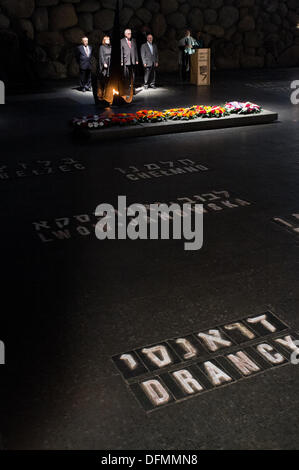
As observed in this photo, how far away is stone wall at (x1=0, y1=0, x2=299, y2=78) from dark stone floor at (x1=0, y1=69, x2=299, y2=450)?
1078 centimetres

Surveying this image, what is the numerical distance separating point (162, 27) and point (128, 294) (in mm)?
18861

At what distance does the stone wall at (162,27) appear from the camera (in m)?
19.0

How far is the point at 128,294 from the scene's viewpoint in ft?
15.7

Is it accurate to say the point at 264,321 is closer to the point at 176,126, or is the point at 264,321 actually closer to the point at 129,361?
the point at 129,361

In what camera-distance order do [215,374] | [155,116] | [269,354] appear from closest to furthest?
[215,374]
[269,354]
[155,116]

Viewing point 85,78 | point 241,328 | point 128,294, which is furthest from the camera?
point 85,78

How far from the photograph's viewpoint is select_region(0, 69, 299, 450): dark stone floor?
128 inches

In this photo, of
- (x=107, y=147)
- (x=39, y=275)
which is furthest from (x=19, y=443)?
(x=107, y=147)

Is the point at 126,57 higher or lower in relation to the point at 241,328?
higher

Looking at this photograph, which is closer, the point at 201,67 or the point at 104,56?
the point at 104,56

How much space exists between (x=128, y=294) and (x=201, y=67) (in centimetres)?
1392

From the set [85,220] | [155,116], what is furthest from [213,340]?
[155,116]

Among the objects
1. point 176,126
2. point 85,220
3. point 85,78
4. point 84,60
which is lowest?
point 85,220

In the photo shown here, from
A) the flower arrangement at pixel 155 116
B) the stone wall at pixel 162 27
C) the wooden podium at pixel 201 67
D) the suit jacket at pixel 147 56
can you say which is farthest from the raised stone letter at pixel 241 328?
the stone wall at pixel 162 27
